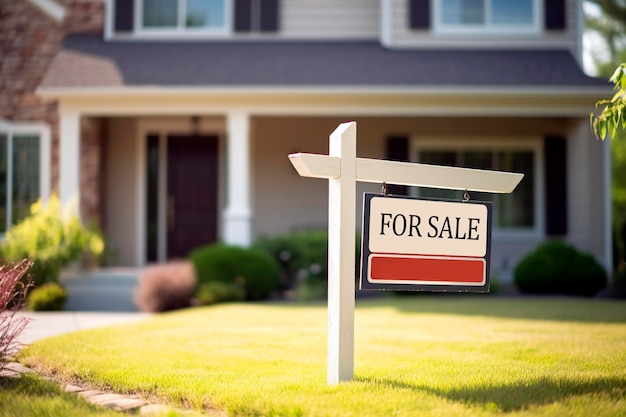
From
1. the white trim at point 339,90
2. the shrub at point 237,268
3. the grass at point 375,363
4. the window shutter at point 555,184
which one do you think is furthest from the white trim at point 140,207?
the window shutter at point 555,184

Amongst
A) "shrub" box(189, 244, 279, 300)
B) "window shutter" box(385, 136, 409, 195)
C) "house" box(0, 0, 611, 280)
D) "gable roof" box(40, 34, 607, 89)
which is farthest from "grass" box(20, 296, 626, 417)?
"window shutter" box(385, 136, 409, 195)

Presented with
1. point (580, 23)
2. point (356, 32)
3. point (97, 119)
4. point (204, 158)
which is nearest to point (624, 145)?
point (580, 23)

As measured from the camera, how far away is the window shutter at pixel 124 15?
12.8 metres

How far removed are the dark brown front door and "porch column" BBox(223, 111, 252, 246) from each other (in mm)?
2073

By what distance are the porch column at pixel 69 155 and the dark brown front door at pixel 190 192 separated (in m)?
2.21

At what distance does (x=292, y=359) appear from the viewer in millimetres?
5258

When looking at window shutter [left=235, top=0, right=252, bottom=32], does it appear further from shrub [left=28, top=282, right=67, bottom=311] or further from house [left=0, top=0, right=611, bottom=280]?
shrub [left=28, top=282, right=67, bottom=311]

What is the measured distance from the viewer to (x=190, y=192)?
43.2 ft

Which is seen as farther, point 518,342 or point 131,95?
point 131,95

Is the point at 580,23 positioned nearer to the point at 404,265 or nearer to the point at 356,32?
the point at 356,32

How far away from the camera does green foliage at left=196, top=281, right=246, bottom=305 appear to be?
997 cm

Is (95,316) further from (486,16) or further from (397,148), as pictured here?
(486,16)

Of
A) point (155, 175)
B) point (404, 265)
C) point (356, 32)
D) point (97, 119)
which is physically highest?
point (356, 32)

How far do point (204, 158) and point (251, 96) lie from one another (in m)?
2.41
